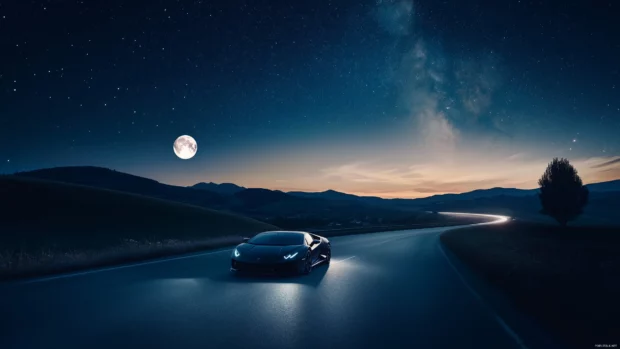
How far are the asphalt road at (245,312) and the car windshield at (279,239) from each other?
1.21m

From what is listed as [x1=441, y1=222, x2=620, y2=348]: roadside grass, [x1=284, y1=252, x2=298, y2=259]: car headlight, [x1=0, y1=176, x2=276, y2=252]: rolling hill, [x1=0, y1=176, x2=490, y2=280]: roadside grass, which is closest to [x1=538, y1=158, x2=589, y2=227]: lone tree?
[x1=0, y1=176, x2=490, y2=280]: roadside grass

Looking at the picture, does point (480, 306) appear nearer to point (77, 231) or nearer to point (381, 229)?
point (77, 231)

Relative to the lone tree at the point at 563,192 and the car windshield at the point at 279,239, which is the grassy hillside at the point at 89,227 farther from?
the lone tree at the point at 563,192

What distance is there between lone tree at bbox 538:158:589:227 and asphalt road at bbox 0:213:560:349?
71956 millimetres

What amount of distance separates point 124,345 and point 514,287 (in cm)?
918

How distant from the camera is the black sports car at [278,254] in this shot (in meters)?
12.5

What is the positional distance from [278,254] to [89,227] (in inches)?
988

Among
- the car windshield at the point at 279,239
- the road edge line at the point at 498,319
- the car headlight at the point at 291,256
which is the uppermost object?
the car windshield at the point at 279,239

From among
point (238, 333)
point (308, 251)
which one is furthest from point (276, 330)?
point (308, 251)

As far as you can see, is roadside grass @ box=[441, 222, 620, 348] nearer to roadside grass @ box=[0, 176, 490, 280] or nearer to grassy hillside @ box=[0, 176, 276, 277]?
roadside grass @ box=[0, 176, 490, 280]

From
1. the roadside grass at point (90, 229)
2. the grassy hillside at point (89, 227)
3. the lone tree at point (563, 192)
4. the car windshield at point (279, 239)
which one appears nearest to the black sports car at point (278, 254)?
the car windshield at point (279, 239)

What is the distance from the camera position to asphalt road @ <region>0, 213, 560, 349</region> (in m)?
6.30

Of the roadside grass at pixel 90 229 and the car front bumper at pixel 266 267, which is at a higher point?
the roadside grass at pixel 90 229

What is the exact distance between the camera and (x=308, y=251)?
13703 millimetres
